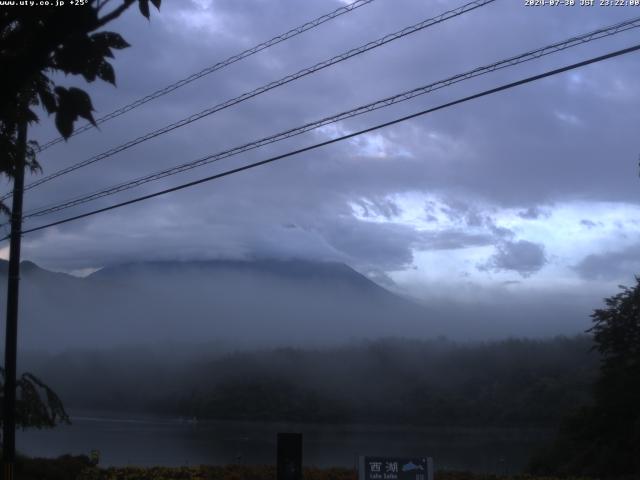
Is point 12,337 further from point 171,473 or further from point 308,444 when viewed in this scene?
point 308,444

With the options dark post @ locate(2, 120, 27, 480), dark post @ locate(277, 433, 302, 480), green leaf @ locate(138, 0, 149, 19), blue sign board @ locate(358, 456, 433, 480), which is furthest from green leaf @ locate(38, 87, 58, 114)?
dark post @ locate(2, 120, 27, 480)

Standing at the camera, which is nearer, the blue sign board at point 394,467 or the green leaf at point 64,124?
the green leaf at point 64,124

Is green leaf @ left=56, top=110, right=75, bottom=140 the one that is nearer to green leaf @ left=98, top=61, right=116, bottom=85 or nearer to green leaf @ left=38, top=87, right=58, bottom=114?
green leaf @ left=38, top=87, right=58, bottom=114

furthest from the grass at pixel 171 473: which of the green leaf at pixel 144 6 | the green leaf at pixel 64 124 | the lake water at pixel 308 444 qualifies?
the green leaf at pixel 64 124

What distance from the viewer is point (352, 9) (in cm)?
1297

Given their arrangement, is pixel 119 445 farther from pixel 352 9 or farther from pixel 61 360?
pixel 61 360

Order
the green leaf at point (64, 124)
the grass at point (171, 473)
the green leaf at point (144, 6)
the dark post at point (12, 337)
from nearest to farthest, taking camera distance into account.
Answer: the green leaf at point (64, 124) < the green leaf at point (144, 6) < the dark post at point (12, 337) < the grass at point (171, 473)

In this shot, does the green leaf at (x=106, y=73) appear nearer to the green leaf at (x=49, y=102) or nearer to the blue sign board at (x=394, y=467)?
the green leaf at (x=49, y=102)

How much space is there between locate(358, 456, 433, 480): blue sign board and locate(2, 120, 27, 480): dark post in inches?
298

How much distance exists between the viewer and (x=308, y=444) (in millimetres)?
26078

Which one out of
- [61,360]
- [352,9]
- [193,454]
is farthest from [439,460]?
[61,360]

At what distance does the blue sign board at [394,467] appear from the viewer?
46.4ft

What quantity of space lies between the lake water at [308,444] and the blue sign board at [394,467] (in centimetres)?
626

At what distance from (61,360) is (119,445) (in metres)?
25.4
